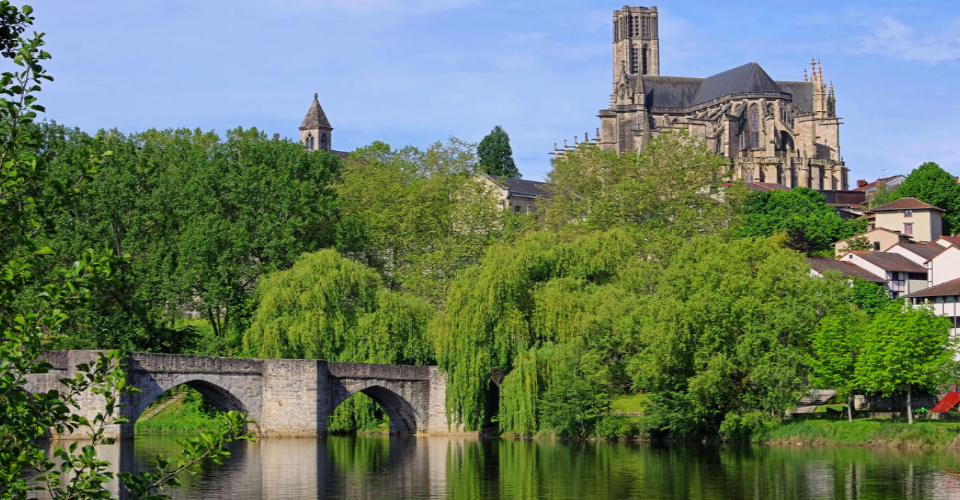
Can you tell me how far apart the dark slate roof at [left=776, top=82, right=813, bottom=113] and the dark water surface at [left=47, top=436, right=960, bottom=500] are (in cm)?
9023

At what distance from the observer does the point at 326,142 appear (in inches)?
5778

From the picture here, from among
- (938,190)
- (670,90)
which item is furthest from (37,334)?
(670,90)

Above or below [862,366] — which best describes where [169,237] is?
above

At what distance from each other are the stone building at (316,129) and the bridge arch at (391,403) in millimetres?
98964

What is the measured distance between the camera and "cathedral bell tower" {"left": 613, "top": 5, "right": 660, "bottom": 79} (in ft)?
468

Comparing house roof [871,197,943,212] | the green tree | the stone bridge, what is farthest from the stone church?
the green tree

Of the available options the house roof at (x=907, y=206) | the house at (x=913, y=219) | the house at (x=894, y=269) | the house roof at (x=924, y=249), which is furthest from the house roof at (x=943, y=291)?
the house roof at (x=907, y=206)

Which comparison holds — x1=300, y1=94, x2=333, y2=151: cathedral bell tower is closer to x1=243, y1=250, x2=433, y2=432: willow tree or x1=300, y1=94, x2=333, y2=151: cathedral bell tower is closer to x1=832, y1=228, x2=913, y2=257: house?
x1=832, y1=228, x2=913, y2=257: house

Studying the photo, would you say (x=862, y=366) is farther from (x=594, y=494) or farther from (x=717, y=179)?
(x=717, y=179)

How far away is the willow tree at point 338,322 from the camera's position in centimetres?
4806

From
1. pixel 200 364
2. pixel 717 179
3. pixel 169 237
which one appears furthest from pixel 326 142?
pixel 200 364

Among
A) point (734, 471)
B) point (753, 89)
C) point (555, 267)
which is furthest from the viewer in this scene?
point (753, 89)

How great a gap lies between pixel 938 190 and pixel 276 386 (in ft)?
210

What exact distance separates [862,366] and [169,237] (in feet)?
97.3
